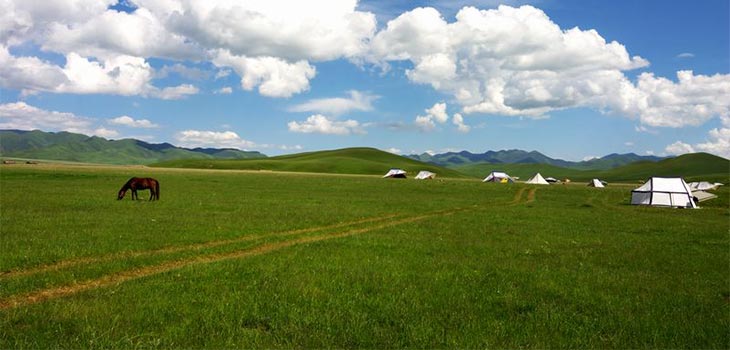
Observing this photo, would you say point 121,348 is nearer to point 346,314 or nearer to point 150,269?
point 346,314

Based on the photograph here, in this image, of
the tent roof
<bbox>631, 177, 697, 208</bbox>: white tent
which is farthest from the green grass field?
the tent roof

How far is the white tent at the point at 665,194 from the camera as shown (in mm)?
56562

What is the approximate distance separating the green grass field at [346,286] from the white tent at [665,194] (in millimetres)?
32542

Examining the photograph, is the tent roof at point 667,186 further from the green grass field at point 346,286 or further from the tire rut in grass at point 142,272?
the tire rut in grass at point 142,272

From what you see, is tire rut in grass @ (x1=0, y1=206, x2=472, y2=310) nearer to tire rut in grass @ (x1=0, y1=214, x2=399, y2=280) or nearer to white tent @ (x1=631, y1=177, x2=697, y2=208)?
tire rut in grass @ (x1=0, y1=214, x2=399, y2=280)

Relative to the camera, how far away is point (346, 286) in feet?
46.8

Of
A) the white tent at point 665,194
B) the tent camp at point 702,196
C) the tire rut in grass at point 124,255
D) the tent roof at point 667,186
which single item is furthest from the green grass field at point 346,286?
the tent camp at point 702,196

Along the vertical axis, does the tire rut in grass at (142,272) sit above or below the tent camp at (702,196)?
below

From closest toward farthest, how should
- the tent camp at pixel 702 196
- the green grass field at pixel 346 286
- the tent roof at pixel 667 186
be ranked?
the green grass field at pixel 346 286, the tent roof at pixel 667 186, the tent camp at pixel 702 196

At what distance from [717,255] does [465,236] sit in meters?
11.7

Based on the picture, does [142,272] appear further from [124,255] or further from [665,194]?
[665,194]

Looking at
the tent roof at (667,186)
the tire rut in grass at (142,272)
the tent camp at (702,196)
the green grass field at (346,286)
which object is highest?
the tent roof at (667,186)

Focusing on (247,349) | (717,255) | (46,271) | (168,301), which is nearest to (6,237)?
(46,271)

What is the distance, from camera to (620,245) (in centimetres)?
2473
